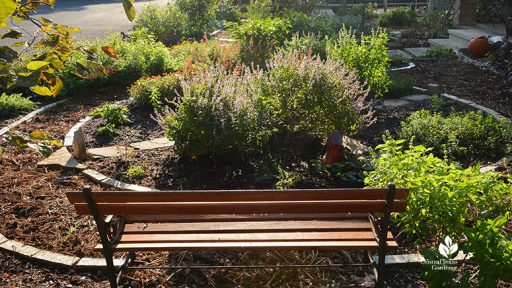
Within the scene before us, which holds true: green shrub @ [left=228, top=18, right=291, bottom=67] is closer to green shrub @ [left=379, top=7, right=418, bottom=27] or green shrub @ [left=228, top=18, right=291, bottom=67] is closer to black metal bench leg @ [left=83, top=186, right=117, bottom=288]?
black metal bench leg @ [left=83, top=186, right=117, bottom=288]

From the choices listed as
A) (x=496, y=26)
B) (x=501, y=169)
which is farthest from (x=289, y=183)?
(x=496, y=26)

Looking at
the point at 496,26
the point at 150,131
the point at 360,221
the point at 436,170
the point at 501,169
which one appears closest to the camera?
the point at 360,221

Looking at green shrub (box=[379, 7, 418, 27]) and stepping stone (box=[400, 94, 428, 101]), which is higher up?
green shrub (box=[379, 7, 418, 27])

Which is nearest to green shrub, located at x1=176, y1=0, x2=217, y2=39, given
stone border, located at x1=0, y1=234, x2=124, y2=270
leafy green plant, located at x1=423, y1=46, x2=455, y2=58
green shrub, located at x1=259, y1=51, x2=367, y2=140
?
leafy green plant, located at x1=423, y1=46, x2=455, y2=58

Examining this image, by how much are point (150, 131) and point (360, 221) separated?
3731 mm

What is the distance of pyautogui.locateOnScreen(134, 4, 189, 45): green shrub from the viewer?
1218cm

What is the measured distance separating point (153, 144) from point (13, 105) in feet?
9.30

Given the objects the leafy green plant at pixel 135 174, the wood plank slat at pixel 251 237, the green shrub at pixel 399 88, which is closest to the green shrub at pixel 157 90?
the leafy green plant at pixel 135 174

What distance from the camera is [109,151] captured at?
5586mm

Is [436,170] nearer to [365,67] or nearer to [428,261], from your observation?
[428,261]

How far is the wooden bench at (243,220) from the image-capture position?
276 centimetres

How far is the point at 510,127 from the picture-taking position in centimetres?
Result: 559

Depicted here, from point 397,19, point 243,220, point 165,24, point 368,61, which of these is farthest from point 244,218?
point 397,19

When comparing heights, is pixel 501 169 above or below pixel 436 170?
below
